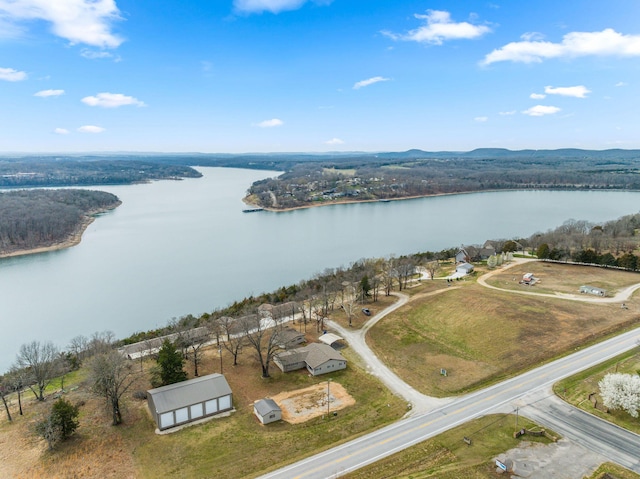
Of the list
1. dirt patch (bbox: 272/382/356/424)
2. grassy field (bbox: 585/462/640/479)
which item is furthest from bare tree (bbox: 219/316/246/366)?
grassy field (bbox: 585/462/640/479)

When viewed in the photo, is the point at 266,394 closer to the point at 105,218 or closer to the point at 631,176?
the point at 105,218

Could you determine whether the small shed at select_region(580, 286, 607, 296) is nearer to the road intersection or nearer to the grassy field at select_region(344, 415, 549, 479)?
the road intersection

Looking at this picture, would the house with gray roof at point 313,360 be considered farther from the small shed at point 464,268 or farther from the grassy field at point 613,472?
the small shed at point 464,268

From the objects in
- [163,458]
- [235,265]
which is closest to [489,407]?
[163,458]

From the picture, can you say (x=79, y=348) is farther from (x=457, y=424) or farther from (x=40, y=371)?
(x=457, y=424)

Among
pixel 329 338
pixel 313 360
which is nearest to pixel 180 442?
Answer: pixel 313 360

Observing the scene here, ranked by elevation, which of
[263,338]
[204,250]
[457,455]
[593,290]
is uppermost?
[593,290]
